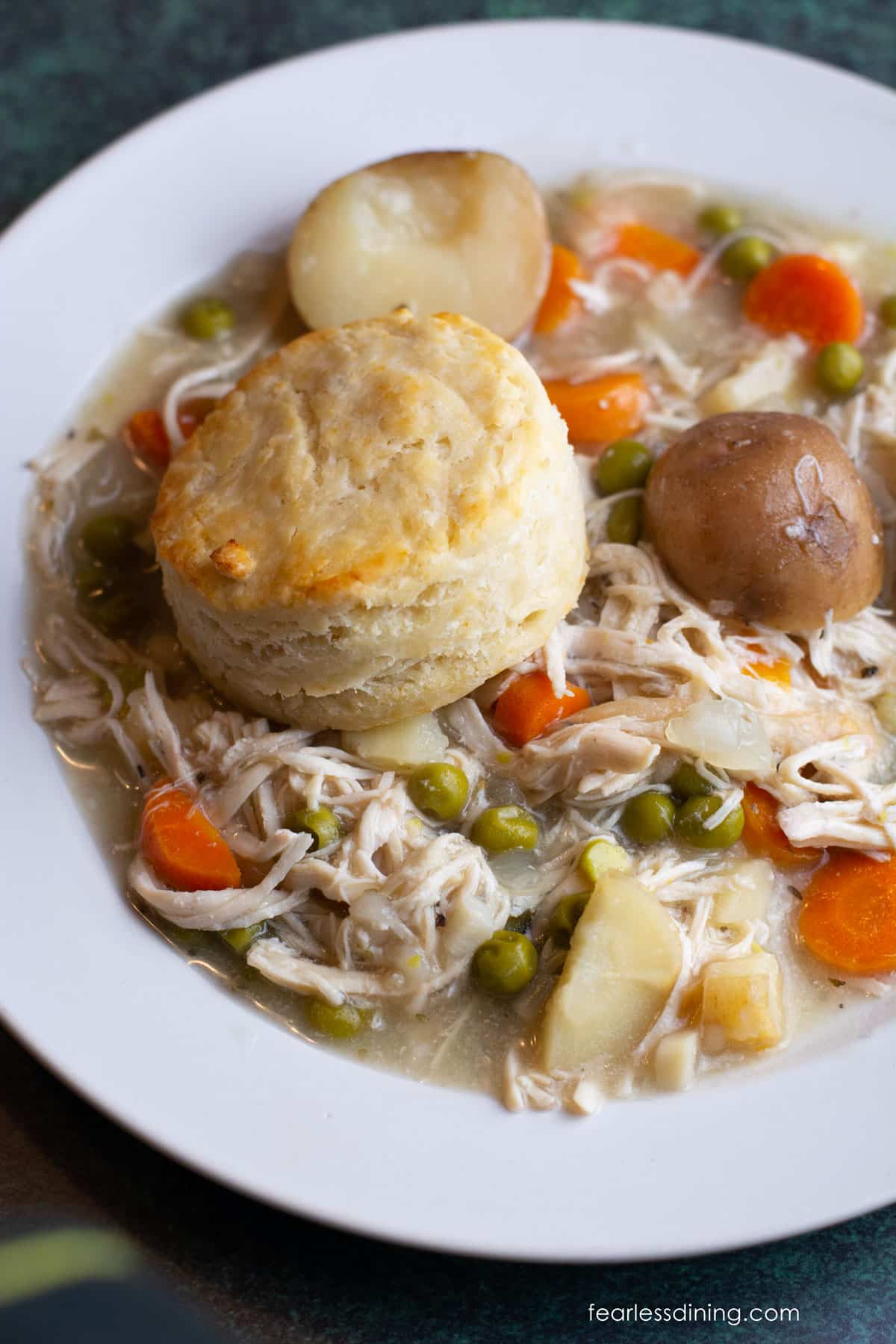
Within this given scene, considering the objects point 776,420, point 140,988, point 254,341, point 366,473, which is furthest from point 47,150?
point 140,988

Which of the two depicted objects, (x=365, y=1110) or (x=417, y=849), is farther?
(x=417, y=849)

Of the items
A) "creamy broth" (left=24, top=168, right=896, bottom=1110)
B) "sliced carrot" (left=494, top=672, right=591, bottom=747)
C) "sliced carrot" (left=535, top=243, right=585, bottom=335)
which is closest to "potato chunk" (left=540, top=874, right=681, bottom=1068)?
"creamy broth" (left=24, top=168, right=896, bottom=1110)

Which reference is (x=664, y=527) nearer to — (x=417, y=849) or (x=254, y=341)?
(x=417, y=849)

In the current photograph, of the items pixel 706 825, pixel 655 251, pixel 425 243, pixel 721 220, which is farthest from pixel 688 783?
pixel 721 220

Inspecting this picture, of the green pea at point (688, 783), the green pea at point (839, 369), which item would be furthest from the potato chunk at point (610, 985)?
the green pea at point (839, 369)

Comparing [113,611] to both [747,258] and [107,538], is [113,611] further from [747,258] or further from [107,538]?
[747,258]

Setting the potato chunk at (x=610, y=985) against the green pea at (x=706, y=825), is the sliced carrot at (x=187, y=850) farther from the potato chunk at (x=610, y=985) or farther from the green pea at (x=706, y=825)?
the green pea at (x=706, y=825)
